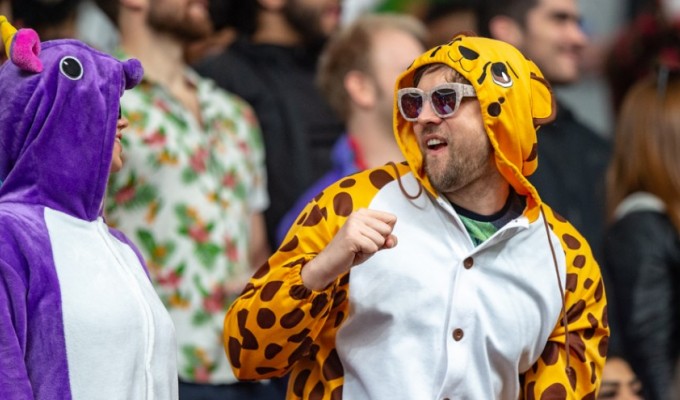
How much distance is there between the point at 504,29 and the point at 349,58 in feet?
3.43

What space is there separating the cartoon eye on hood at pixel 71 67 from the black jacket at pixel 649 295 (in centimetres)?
275

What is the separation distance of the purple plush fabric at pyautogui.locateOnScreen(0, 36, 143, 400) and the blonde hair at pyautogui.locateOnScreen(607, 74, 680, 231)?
279 centimetres

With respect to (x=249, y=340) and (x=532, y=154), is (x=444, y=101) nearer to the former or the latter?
(x=532, y=154)

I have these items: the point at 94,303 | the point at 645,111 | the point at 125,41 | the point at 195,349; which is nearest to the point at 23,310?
the point at 94,303

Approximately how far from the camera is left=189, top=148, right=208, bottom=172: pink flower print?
5.68 metres

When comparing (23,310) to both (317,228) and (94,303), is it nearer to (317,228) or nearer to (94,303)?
(94,303)

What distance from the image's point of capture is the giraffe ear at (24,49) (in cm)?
382

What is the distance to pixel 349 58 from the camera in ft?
20.5

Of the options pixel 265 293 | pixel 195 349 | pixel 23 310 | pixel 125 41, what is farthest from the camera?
pixel 125 41

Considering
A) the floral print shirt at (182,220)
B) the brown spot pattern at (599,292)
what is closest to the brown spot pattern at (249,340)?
the brown spot pattern at (599,292)

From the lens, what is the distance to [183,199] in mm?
5598

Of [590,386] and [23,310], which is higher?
[23,310]

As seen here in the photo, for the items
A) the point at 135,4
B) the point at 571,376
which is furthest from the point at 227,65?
the point at 571,376

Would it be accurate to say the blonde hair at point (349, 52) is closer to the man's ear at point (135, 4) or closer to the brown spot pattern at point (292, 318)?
the man's ear at point (135, 4)
